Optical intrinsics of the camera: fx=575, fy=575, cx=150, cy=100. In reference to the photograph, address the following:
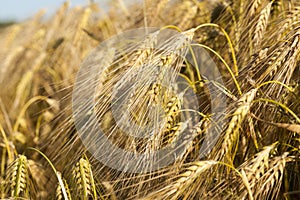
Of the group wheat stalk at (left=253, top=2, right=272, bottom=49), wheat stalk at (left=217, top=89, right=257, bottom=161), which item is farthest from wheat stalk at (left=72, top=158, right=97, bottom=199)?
wheat stalk at (left=253, top=2, right=272, bottom=49)

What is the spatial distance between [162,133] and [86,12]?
1.85m

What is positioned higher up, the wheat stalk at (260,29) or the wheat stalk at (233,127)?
the wheat stalk at (260,29)

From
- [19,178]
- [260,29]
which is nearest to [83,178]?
[19,178]

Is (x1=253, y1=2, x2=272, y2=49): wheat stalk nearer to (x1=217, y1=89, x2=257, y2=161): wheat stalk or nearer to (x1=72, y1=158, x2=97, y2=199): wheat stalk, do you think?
(x1=217, y1=89, x2=257, y2=161): wheat stalk

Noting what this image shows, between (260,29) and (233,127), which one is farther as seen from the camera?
(260,29)

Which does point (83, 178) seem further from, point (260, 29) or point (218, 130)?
point (260, 29)

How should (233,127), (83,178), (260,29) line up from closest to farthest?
(233,127)
(83,178)
(260,29)

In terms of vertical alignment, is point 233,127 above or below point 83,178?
above

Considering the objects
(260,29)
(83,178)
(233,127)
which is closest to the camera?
(233,127)

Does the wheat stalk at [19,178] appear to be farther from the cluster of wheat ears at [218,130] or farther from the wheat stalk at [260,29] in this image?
the wheat stalk at [260,29]

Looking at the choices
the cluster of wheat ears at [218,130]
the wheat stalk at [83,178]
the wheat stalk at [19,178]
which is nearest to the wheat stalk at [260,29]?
the cluster of wheat ears at [218,130]

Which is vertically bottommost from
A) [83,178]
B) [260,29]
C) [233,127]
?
[83,178]

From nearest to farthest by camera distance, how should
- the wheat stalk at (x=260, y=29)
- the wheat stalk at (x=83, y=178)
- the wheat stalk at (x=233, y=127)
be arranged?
the wheat stalk at (x=233, y=127) < the wheat stalk at (x=83, y=178) < the wheat stalk at (x=260, y=29)

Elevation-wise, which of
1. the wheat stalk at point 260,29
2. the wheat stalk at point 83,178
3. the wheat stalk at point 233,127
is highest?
the wheat stalk at point 260,29
